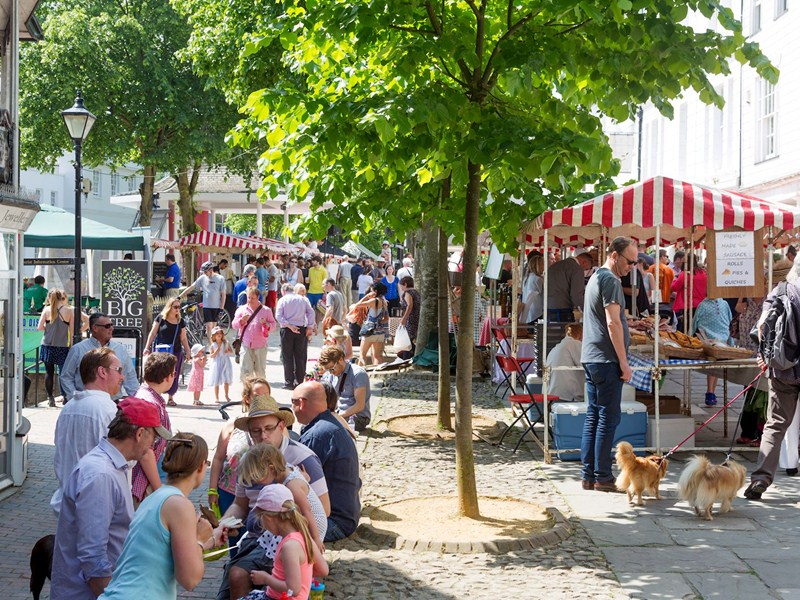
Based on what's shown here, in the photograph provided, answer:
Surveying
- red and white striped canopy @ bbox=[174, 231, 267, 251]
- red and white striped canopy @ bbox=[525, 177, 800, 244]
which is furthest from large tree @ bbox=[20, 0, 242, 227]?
red and white striped canopy @ bbox=[525, 177, 800, 244]

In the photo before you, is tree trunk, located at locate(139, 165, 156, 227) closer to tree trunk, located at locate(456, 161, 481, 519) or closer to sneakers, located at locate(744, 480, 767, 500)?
tree trunk, located at locate(456, 161, 481, 519)

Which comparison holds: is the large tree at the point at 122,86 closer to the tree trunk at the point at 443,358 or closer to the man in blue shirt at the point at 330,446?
the tree trunk at the point at 443,358

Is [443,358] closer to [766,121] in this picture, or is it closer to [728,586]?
[728,586]

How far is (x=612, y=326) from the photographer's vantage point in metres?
8.80

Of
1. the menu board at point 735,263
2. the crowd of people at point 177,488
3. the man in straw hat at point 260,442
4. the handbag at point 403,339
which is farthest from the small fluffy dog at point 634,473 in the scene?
the handbag at point 403,339

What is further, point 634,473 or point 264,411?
point 634,473

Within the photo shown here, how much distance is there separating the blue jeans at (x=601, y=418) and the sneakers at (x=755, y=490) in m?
1.13

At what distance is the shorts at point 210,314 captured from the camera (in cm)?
2339

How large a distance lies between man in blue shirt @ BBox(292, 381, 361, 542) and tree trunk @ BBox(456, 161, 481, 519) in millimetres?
1189

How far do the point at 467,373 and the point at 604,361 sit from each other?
4.78ft

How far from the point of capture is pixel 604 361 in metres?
8.88

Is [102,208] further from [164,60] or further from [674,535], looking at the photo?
[674,535]

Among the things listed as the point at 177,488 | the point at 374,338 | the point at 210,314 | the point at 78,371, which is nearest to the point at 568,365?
the point at 78,371

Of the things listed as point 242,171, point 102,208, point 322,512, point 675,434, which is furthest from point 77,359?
point 102,208
